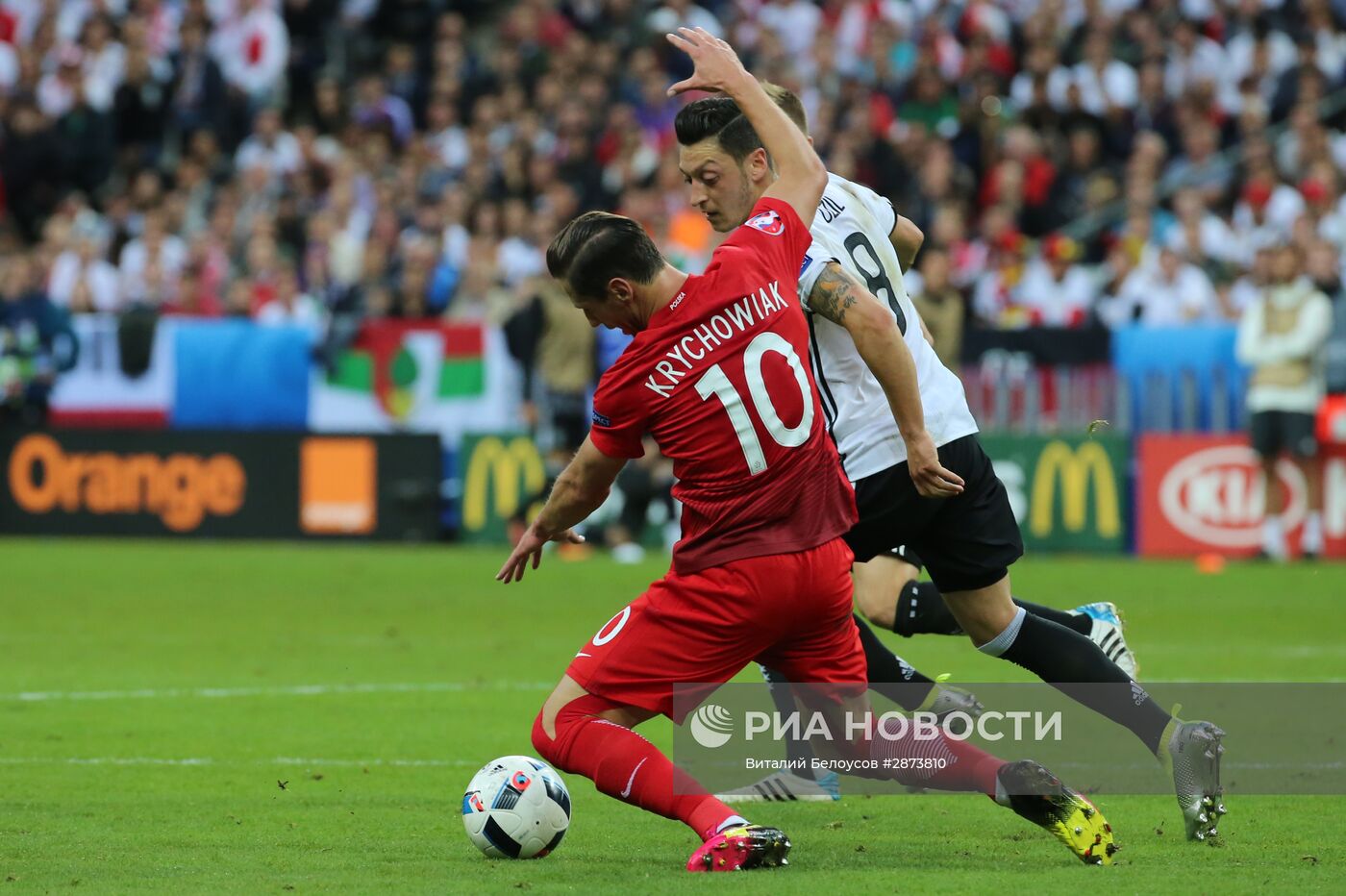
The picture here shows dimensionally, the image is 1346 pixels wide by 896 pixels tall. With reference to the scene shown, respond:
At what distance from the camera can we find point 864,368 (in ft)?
21.5

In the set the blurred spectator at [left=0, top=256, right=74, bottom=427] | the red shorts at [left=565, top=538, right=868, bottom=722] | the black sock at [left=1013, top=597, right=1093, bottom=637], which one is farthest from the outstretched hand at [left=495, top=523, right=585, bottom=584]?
the blurred spectator at [left=0, top=256, right=74, bottom=427]

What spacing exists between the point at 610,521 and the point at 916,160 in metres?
5.10

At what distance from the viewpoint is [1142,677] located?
999 cm

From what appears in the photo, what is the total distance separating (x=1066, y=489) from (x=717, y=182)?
1135 centimetres

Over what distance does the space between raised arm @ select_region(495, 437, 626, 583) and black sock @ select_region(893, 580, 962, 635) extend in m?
1.75

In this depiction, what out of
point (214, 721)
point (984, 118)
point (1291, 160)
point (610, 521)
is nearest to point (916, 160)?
point (984, 118)

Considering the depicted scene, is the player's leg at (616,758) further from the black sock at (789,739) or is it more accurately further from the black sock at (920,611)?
the black sock at (920,611)

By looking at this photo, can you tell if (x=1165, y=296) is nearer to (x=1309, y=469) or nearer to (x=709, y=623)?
(x=1309, y=469)

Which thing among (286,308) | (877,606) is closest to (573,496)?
(877,606)

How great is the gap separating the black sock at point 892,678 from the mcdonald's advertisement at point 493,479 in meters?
11.0

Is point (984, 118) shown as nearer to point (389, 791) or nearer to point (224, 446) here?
point (224, 446)

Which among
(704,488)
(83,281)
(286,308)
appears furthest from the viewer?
(83,281)

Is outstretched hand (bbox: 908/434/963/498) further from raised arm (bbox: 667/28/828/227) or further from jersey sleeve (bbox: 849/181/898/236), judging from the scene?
jersey sleeve (bbox: 849/181/898/236)

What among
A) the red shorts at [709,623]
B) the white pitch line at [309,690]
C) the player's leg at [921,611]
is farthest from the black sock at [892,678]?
the white pitch line at [309,690]
